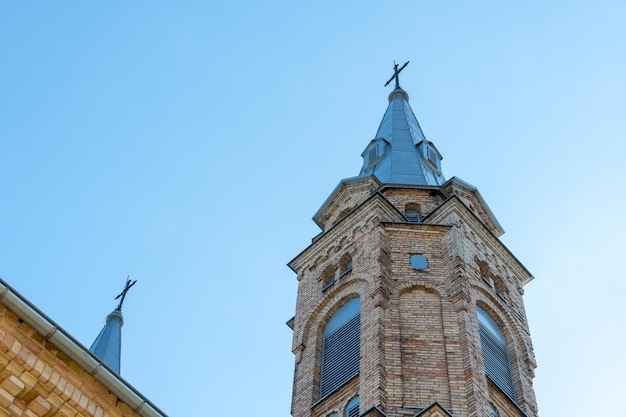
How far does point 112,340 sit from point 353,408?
19185mm

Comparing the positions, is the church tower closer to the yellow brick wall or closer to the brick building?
the brick building

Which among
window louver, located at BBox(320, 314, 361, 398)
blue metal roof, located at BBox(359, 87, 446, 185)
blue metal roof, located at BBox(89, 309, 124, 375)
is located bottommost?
window louver, located at BBox(320, 314, 361, 398)

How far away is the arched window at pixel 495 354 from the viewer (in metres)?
26.0

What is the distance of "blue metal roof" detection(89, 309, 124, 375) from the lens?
39.6 m

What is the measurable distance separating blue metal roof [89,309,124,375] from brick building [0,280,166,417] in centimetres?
2597

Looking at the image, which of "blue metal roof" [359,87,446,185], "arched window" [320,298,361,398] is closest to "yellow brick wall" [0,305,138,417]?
"arched window" [320,298,361,398]

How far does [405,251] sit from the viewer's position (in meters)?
28.8

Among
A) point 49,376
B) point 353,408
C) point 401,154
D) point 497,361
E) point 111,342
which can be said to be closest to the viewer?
point 49,376

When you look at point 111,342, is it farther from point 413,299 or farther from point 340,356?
point 413,299

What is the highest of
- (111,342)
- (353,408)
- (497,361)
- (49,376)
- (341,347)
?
(111,342)

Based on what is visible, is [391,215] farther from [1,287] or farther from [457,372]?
[1,287]

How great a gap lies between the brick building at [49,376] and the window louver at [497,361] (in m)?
13.8

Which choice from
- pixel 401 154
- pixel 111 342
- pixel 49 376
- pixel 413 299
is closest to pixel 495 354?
pixel 413 299

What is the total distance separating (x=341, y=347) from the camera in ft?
87.5
